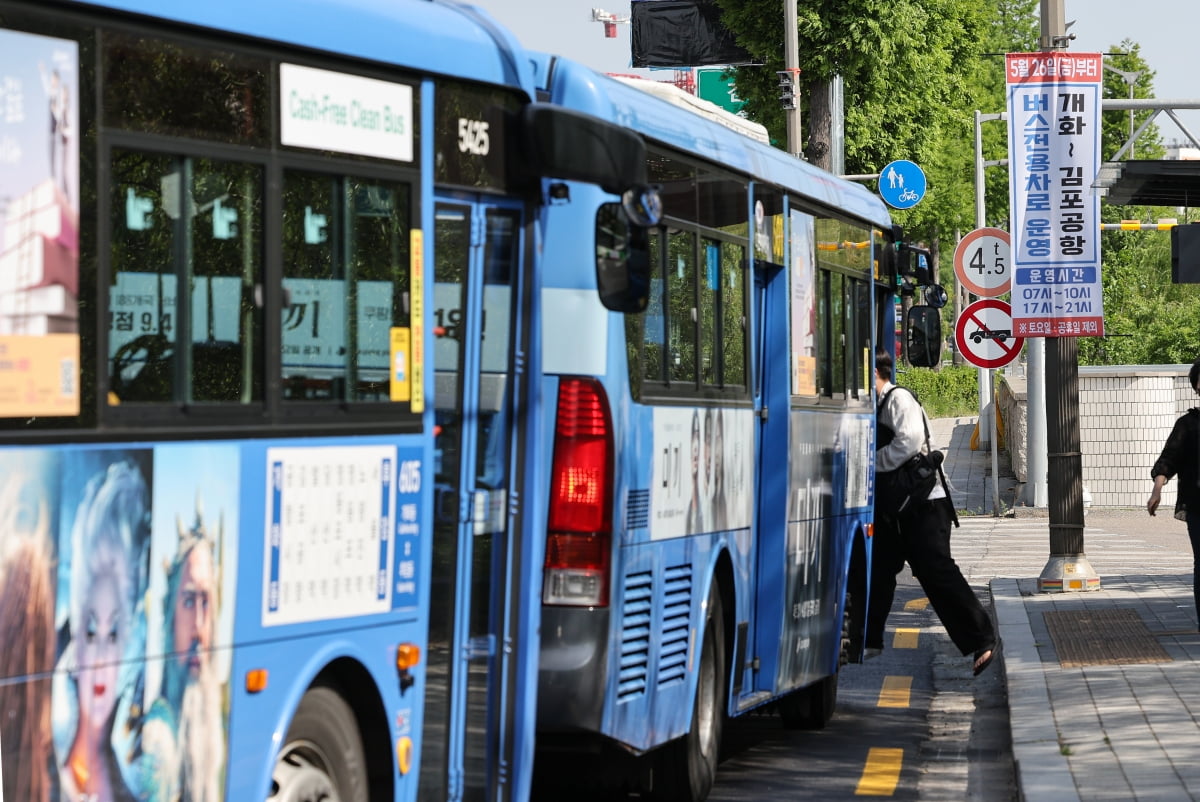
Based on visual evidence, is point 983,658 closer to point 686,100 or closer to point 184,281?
point 686,100

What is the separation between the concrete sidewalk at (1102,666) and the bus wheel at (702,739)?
1.35 m

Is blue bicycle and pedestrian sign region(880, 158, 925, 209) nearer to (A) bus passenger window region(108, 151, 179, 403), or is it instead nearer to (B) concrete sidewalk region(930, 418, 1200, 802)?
(B) concrete sidewalk region(930, 418, 1200, 802)

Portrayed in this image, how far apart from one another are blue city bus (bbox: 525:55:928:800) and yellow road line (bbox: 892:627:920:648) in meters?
3.30

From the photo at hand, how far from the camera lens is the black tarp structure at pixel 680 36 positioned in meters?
42.5

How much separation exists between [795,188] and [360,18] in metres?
5.15

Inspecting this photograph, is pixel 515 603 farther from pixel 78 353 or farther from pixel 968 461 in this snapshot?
pixel 968 461

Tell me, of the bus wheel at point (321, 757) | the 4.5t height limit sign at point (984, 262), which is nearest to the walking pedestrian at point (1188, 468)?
the 4.5t height limit sign at point (984, 262)

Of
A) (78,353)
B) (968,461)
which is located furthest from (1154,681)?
(968,461)

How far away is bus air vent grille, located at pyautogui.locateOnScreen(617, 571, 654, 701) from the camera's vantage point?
798 cm

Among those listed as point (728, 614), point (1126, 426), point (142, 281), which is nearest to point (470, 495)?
point (142, 281)

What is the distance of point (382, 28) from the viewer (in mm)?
6461

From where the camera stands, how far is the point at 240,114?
5.77 metres

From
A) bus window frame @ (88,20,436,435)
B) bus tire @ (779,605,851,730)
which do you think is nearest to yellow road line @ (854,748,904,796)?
bus tire @ (779,605,851,730)

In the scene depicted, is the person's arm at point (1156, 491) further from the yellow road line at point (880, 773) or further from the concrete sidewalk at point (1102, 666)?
the yellow road line at point (880, 773)
